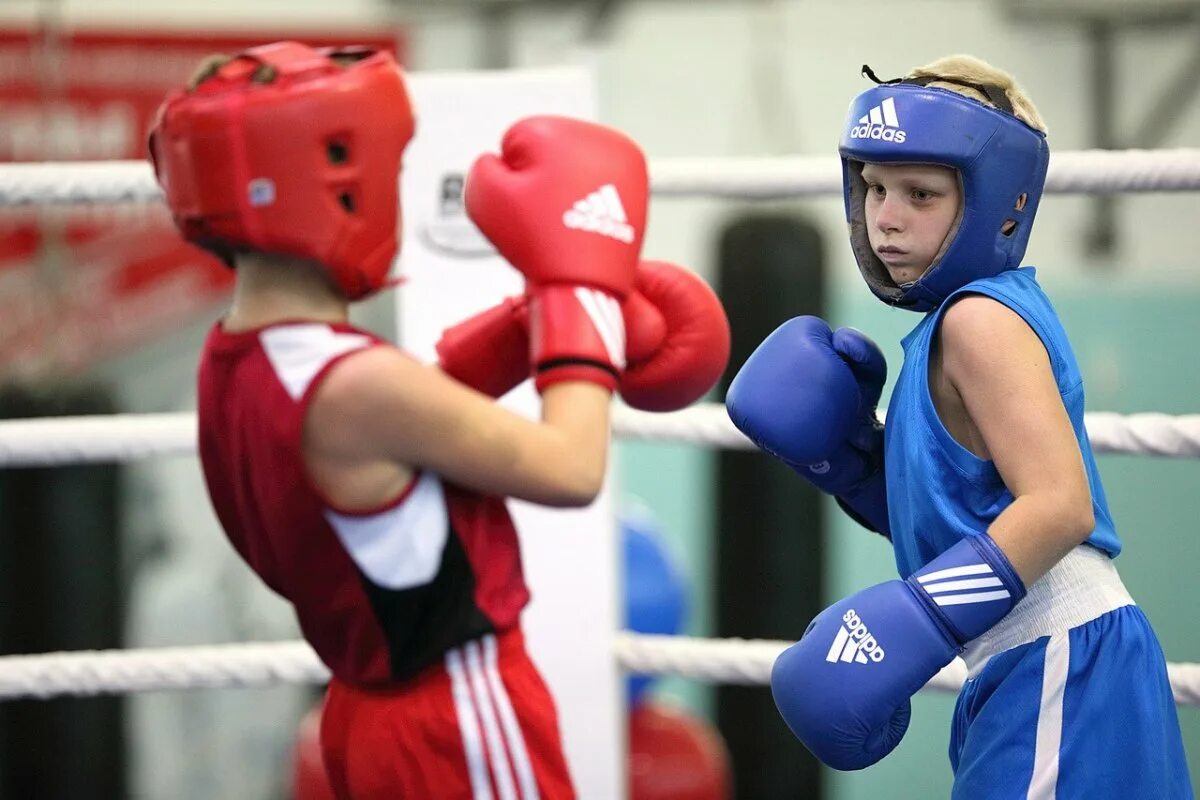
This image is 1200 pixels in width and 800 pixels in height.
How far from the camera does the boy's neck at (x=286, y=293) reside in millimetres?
1109

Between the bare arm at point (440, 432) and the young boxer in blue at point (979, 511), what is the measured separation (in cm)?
24

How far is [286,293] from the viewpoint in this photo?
111 cm

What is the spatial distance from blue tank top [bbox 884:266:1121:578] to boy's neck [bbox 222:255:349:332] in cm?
46

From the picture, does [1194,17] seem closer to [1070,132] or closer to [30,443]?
[1070,132]

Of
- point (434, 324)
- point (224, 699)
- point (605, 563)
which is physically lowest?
point (224, 699)

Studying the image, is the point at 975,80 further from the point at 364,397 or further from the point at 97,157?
the point at 97,157

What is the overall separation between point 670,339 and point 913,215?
23cm

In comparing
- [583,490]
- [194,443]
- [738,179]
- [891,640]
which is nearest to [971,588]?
[891,640]

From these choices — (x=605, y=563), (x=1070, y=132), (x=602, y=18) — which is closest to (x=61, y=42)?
(x=602, y=18)

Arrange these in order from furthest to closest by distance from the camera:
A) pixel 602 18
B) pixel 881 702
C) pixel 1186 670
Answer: pixel 602 18
pixel 1186 670
pixel 881 702

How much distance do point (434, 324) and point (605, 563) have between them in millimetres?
346

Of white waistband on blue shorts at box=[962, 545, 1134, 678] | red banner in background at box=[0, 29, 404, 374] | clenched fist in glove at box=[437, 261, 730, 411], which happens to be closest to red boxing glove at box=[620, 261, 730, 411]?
clenched fist in glove at box=[437, 261, 730, 411]

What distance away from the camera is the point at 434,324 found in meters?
1.68

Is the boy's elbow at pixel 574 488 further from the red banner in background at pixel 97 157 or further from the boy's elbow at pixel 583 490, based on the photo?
the red banner in background at pixel 97 157
